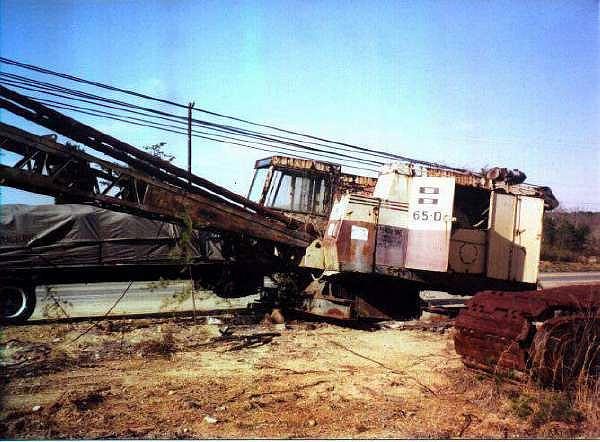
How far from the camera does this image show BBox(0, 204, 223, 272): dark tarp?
10.0 metres

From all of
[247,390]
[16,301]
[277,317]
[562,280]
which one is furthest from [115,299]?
[562,280]

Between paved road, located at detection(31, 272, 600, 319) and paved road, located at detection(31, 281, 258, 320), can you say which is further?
paved road, located at detection(31, 272, 600, 319)

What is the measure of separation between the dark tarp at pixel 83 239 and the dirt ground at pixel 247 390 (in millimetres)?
1791

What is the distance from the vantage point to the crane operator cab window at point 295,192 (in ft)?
38.7

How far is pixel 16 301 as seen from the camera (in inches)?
383

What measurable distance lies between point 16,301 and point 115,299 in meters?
3.73

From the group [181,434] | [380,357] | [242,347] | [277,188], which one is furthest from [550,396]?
[277,188]

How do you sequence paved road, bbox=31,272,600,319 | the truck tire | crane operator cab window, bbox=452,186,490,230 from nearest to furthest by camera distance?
the truck tire, crane operator cab window, bbox=452,186,490,230, paved road, bbox=31,272,600,319

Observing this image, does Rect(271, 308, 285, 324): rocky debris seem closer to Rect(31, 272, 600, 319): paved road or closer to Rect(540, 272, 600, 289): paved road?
Rect(31, 272, 600, 319): paved road

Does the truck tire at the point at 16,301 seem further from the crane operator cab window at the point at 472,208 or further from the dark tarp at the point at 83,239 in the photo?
the crane operator cab window at the point at 472,208

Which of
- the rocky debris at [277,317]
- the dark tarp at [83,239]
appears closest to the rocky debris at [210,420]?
the dark tarp at [83,239]

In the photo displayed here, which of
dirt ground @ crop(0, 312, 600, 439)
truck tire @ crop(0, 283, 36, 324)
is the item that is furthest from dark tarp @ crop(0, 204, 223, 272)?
dirt ground @ crop(0, 312, 600, 439)

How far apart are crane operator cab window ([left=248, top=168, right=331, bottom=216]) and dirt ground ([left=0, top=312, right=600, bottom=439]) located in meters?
3.81

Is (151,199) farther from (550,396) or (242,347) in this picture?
(550,396)
